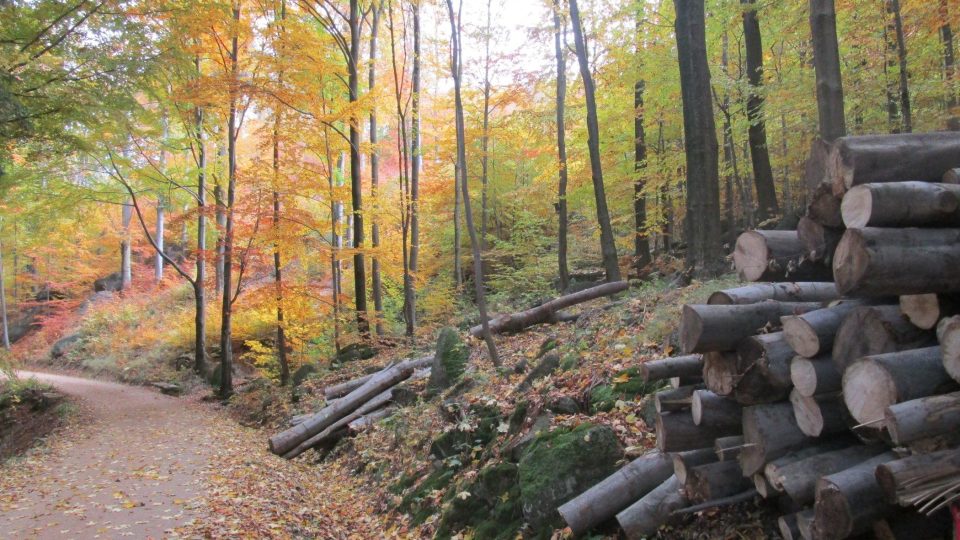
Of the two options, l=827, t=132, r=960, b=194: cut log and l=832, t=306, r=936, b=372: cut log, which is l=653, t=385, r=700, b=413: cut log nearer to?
l=832, t=306, r=936, b=372: cut log

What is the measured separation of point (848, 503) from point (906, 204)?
1573 mm

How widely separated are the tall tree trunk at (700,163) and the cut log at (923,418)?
7.31 metres

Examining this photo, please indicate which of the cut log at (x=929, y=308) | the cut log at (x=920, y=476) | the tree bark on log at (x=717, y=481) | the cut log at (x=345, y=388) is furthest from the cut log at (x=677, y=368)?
the cut log at (x=345, y=388)

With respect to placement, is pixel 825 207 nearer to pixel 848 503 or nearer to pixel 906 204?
pixel 906 204

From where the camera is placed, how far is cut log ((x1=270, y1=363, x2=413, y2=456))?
11.4m

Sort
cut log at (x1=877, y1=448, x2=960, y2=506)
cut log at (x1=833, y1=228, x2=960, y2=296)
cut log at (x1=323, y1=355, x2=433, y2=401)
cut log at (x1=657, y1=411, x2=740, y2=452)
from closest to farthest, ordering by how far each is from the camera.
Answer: cut log at (x1=877, y1=448, x2=960, y2=506), cut log at (x1=833, y1=228, x2=960, y2=296), cut log at (x1=657, y1=411, x2=740, y2=452), cut log at (x1=323, y1=355, x2=433, y2=401)

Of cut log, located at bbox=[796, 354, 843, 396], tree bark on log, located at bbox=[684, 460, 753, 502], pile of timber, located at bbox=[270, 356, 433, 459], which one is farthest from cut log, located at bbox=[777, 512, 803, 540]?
pile of timber, located at bbox=[270, 356, 433, 459]

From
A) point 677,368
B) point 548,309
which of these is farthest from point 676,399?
point 548,309

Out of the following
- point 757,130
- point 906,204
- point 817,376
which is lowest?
point 817,376

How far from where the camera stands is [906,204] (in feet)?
9.73

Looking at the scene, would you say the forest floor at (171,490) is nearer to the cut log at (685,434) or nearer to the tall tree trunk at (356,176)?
the cut log at (685,434)

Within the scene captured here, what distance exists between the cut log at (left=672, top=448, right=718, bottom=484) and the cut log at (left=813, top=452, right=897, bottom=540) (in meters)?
1.00

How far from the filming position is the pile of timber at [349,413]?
11.3 m

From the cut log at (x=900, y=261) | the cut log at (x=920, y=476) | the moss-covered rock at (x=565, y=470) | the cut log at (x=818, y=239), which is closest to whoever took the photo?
the cut log at (x=920, y=476)
